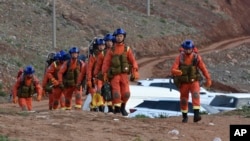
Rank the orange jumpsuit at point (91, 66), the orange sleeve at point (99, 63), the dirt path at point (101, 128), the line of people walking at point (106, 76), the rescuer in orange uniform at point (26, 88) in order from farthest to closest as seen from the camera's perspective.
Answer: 1. the rescuer in orange uniform at point (26, 88)
2. the orange jumpsuit at point (91, 66)
3. the orange sleeve at point (99, 63)
4. the line of people walking at point (106, 76)
5. the dirt path at point (101, 128)

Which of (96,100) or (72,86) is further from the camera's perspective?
(72,86)

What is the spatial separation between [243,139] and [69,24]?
4175cm

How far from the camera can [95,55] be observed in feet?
61.8

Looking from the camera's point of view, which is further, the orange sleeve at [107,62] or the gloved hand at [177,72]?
the orange sleeve at [107,62]

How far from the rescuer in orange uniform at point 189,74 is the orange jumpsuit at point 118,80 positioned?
1.50 m

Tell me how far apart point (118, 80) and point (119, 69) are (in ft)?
0.74

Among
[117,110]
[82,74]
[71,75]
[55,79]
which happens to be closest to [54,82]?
[55,79]

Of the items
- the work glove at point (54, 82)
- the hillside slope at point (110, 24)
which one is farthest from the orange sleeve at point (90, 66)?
the hillside slope at point (110, 24)

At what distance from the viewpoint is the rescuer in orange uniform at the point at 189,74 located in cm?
1521

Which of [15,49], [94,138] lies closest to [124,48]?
[94,138]

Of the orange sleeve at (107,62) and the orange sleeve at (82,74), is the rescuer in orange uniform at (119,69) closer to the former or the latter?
the orange sleeve at (107,62)

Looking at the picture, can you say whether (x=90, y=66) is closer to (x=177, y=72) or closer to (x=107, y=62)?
(x=107, y=62)

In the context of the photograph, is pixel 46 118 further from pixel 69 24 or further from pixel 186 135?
pixel 69 24

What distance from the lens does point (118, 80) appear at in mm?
16484
